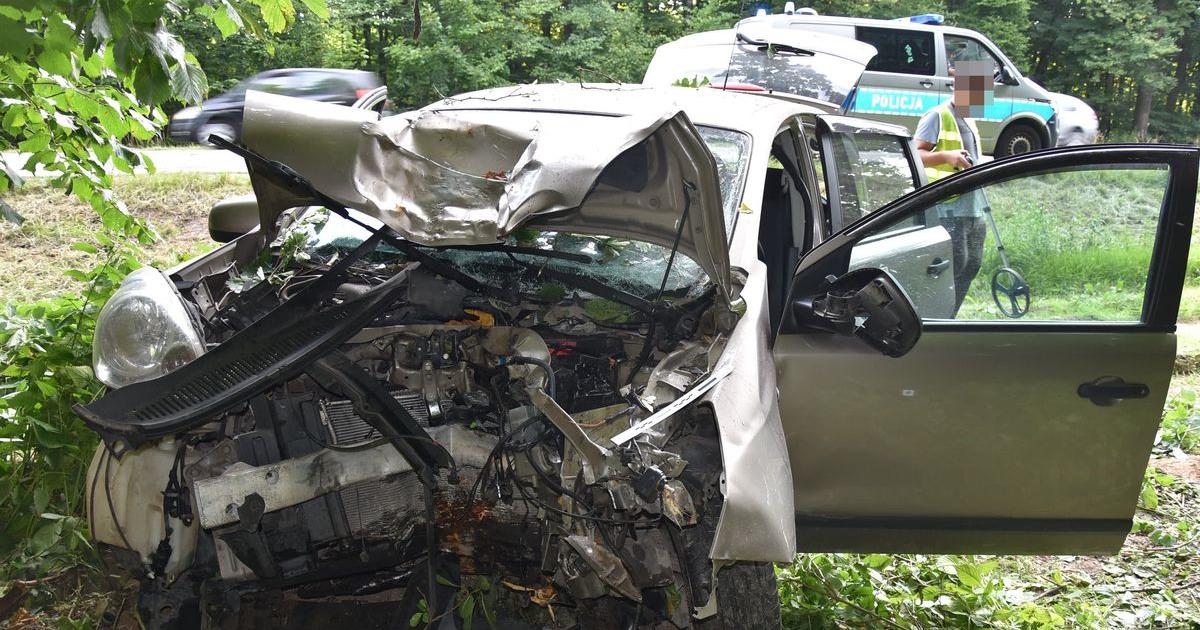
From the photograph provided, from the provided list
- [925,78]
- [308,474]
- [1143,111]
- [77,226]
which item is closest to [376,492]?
[308,474]

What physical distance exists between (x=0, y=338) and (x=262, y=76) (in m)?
9.61

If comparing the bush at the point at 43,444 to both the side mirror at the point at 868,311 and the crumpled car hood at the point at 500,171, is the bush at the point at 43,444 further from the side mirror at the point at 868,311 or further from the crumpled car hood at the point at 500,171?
the side mirror at the point at 868,311

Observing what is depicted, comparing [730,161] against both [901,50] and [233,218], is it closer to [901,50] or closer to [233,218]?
[233,218]

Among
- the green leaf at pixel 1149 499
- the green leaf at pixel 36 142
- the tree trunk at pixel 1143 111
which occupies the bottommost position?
the tree trunk at pixel 1143 111

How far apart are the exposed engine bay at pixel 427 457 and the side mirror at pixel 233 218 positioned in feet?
3.82

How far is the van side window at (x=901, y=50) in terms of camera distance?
1206cm

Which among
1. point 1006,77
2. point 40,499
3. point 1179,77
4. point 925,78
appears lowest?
point 1179,77

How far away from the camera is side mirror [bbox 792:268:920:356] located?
2.51m

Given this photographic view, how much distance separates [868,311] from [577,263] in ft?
3.18

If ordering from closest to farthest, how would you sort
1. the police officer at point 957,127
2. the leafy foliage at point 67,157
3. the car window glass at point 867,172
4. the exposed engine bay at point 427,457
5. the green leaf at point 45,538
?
the exposed engine bay at point 427,457, the leafy foliage at point 67,157, the green leaf at point 45,538, the car window glass at point 867,172, the police officer at point 957,127

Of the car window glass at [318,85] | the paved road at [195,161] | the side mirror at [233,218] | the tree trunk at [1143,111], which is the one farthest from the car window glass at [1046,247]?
the tree trunk at [1143,111]

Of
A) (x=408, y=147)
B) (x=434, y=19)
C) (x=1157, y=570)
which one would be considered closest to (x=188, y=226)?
(x=408, y=147)

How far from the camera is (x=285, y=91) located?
12.2 metres

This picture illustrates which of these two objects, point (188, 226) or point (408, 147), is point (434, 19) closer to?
point (188, 226)
